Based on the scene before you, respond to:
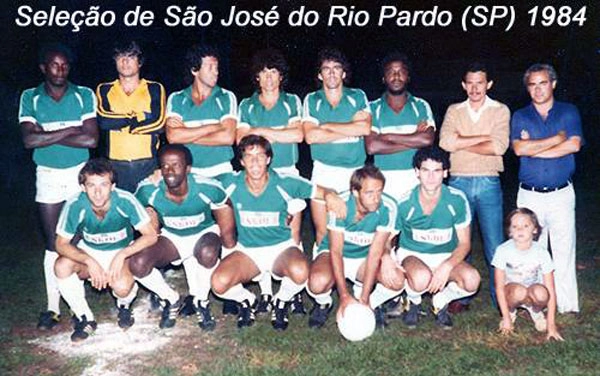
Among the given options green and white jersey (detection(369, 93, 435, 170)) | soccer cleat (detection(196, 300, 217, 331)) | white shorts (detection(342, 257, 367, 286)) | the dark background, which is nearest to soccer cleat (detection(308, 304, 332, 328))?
white shorts (detection(342, 257, 367, 286))

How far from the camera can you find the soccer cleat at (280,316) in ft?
18.8

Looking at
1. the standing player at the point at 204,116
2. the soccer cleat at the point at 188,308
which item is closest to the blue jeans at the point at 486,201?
the standing player at the point at 204,116

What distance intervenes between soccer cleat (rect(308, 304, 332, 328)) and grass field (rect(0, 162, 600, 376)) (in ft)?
0.18

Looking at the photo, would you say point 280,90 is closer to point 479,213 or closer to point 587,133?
point 479,213

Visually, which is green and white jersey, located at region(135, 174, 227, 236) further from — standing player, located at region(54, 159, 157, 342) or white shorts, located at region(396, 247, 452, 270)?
white shorts, located at region(396, 247, 452, 270)

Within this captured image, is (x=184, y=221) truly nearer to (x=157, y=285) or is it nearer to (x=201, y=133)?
(x=157, y=285)

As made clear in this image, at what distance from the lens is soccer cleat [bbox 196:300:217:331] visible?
578 centimetres

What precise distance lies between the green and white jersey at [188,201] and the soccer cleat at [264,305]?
920 mm

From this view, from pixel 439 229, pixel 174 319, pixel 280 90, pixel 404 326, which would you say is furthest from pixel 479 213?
Result: pixel 174 319

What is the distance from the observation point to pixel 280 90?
613cm

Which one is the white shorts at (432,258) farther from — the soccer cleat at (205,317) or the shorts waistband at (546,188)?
A: the soccer cleat at (205,317)

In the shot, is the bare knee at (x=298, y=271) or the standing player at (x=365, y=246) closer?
the standing player at (x=365, y=246)

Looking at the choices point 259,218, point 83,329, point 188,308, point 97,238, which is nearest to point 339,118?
point 259,218

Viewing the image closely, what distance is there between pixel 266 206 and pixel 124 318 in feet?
5.08
